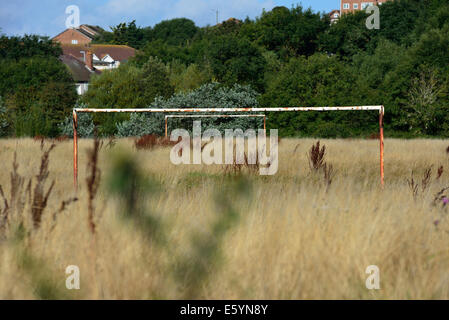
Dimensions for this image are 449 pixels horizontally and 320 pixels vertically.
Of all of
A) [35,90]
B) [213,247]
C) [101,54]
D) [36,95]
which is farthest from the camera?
[101,54]

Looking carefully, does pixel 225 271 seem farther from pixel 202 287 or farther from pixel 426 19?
pixel 426 19

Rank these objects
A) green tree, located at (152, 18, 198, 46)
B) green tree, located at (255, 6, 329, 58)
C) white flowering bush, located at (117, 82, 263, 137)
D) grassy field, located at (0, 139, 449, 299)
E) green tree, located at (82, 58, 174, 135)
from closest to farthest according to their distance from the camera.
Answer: grassy field, located at (0, 139, 449, 299)
white flowering bush, located at (117, 82, 263, 137)
green tree, located at (82, 58, 174, 135)
green tree, located at (255, 6, 329, 58)
green tree, located at (152, 18, 198, 46)

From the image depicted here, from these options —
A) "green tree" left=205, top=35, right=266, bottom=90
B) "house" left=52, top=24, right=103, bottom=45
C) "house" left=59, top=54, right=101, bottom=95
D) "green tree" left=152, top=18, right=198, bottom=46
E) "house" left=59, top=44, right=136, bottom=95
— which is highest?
"house" left=52, top=24, right=103, bottom=45

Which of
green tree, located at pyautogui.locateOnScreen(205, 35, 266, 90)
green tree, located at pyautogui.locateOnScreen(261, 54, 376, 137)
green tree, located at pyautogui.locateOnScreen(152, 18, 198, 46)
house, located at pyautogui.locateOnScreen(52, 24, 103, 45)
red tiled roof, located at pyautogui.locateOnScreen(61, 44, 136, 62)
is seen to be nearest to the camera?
green tree, located at pyautogui.locateOnScreen(261, 54, 376, 137)

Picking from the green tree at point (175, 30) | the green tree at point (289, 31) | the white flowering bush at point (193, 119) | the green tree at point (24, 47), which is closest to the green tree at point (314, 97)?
the white flowering bush at point (193, 119)

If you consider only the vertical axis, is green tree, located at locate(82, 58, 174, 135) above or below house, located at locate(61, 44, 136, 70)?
below

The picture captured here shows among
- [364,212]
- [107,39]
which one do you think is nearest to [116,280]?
[364,212]

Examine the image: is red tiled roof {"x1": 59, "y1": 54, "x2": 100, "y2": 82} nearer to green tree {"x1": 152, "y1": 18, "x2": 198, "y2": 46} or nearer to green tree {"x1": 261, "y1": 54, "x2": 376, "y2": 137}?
green tree {"x1": 152, "y1": 18, "x2": 198, "y2": 46}

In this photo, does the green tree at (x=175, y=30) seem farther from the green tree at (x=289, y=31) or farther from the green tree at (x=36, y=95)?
the green tree at (x=36, y=95)

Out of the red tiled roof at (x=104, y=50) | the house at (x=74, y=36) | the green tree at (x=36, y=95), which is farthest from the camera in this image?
the house at (x=74, y=36)

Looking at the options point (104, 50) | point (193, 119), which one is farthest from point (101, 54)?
point (193, 119)

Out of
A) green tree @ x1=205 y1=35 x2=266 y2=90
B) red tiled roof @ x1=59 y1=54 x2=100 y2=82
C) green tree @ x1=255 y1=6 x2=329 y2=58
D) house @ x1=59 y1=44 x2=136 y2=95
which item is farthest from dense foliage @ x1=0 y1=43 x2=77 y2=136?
house @ x1=59 y1=44 x2=136 y2=95

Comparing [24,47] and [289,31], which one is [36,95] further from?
[289,31]
